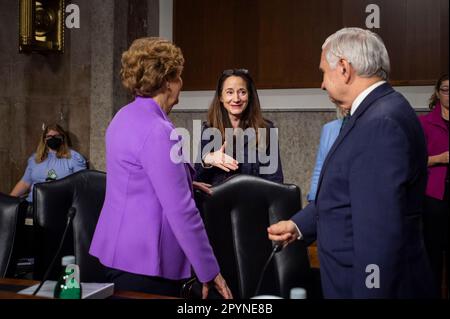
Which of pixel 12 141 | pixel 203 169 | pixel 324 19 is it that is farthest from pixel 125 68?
pixel 12 141

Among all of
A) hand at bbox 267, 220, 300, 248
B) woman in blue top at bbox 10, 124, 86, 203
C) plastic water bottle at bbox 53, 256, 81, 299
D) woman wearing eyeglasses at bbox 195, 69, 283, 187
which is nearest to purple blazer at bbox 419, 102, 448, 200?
woman wearing eyeglasses at bbox 195, 69, 283, 187

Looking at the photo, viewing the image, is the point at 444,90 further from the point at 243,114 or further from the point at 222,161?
the point at 222,161

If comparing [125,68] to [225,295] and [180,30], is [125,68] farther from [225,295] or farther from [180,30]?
[180,30]

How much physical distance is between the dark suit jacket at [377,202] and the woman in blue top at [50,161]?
12.0 feet

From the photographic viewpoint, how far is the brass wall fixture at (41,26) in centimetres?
519

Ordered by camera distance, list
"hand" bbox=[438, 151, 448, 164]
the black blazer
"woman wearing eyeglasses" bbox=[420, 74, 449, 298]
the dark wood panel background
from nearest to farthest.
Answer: the black blazer < "woman wearing eyeglasses" bbox=[420, 74, 449, 298] < "hand" bbox=[438, 151, 448, 164] < the dark wood panel background

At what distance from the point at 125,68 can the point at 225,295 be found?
2.74ft

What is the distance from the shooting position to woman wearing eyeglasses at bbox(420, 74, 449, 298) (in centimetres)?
334

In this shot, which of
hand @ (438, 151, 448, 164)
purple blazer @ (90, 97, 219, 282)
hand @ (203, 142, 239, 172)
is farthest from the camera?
hand @ (438, 151, 448, 164)

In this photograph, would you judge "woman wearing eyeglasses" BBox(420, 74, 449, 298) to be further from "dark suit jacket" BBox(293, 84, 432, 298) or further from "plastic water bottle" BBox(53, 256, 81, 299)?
"plastic water bottle" BBox(53, 256, 81, 299)

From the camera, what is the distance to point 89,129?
5.34 metres

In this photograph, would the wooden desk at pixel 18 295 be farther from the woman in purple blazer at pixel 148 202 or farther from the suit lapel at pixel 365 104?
the suit lapel at pixel 365 104

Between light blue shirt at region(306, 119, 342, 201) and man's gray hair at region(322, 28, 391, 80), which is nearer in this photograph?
man's gray hair at region(322, 28, 391, 80)

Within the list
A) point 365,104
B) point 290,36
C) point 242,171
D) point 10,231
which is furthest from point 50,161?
point 365,104
